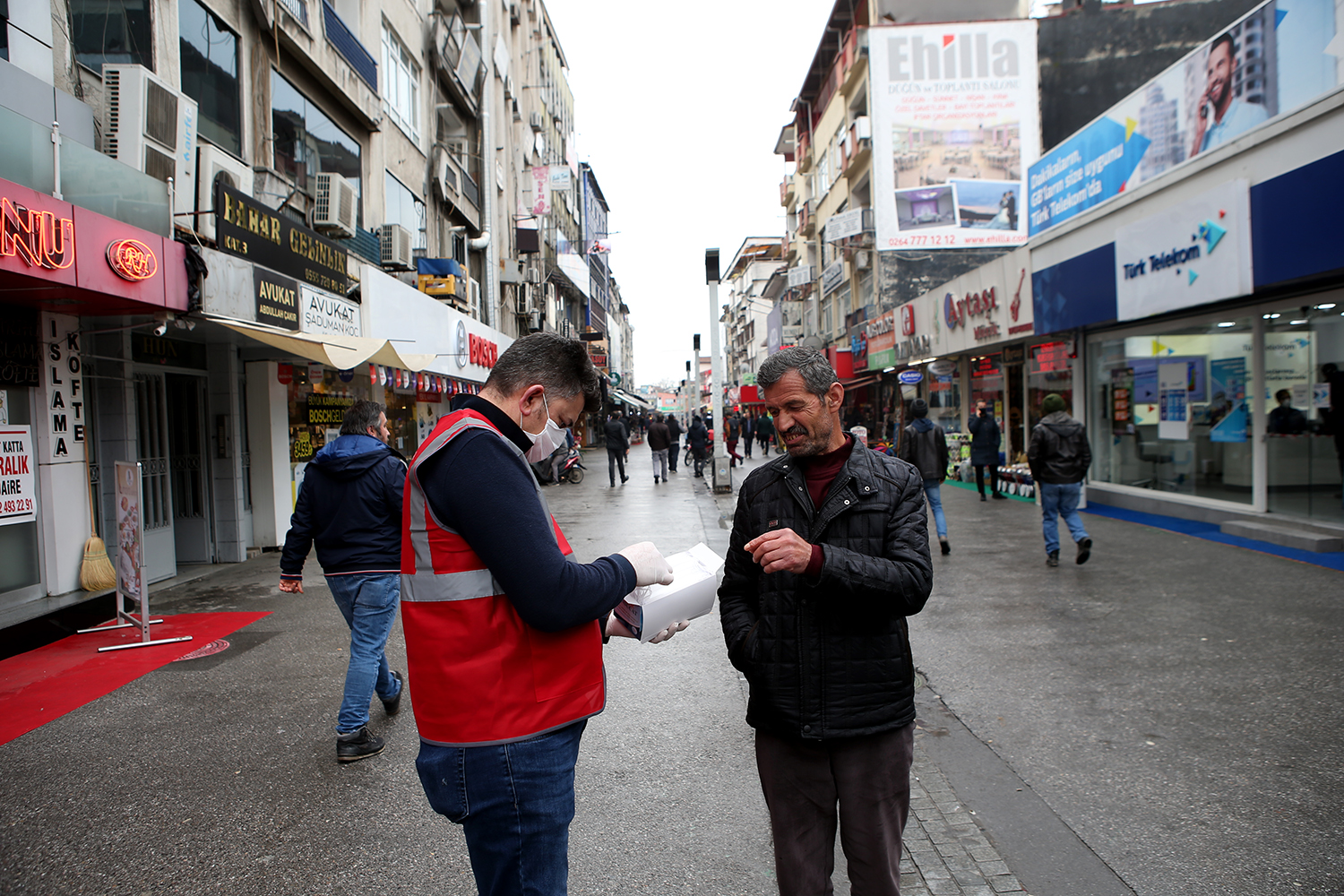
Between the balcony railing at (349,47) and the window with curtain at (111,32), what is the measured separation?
17.0 feet

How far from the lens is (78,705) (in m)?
4.90

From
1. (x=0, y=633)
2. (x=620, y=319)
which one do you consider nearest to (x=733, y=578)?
(x=0, y=633)

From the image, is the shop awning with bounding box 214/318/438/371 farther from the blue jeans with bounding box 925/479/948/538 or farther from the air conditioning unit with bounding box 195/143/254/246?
the blue jeans with bounding box 925/479/948/538

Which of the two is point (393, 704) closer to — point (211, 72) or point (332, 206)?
point (211, 72)

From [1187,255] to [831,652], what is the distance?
32.0 ft

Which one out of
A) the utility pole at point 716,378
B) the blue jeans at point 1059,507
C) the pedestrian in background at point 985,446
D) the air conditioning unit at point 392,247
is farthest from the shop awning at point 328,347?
the pedestrian in background at point 985,446

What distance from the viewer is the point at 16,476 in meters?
6.03

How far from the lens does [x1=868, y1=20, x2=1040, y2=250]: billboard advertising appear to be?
23391 millimetres

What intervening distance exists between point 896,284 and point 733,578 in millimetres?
24628

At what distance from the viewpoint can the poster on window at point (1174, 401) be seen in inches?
430

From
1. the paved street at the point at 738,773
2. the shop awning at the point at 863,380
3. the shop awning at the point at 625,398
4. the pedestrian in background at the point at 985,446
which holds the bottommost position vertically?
the paved street at the point at 738,773

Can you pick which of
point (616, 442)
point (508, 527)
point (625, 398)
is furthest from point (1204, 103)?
point (625, 398)

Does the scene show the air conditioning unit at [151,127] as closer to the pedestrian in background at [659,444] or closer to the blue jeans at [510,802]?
the blue jeans at [510,802]

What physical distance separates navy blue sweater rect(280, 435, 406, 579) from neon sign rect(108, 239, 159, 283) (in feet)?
11.5
